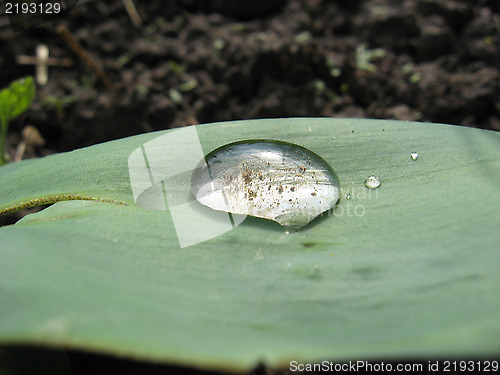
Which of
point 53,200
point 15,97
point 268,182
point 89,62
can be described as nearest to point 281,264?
point 268,182

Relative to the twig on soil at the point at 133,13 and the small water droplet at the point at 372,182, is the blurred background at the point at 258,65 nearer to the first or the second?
the twig on soil at the point at 133,13

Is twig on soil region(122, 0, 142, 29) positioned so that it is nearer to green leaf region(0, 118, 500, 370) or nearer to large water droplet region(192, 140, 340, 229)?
green leaf region(0, 118, 500, 370)

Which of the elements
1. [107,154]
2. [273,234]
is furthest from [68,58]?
[273,234]

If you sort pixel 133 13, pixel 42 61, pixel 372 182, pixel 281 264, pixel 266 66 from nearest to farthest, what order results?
pixel 281 264 → pixel 372 182 → pixel 266 66 → pixel 42 61 → pixel 133 13

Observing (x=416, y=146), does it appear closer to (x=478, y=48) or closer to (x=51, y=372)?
(x=51, y=372)

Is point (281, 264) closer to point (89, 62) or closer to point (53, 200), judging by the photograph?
point (53, 200)

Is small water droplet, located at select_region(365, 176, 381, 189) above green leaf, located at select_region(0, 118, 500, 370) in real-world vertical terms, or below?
below

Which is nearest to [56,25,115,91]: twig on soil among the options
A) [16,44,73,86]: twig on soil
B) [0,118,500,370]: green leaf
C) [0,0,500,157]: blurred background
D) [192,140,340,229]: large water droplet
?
[0,0,500,157]: blurred background
